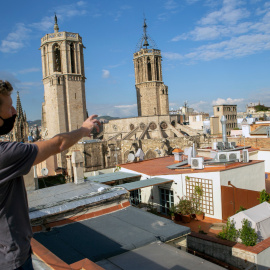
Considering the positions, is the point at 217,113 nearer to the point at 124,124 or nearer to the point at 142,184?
the point at 124,124

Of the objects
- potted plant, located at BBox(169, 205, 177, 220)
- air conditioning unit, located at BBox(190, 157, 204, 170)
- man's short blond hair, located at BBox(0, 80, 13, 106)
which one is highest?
man's short blond hair, located at BBox(0, 80, 13, 106)

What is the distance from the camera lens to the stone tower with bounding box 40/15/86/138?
34.0 meters

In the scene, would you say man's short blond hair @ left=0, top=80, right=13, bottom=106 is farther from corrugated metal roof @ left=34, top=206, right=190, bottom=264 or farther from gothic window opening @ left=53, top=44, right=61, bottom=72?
gothic window opening @ left=53, top=44, right=61, bottom=72

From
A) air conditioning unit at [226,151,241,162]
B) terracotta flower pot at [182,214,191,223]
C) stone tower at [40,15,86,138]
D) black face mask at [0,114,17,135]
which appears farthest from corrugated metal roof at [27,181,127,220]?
stone tower at [40,15,86,138]

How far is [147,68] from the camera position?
44.9 metres

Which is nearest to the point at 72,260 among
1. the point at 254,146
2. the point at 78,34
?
the point at 254,146

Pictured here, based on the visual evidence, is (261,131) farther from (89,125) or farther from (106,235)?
(89,125)

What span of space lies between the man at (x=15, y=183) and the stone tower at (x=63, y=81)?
32975 mm

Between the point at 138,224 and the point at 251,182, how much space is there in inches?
304

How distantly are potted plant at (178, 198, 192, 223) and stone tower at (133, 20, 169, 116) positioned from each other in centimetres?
3379

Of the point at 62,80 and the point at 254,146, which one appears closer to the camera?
the point at 254,146

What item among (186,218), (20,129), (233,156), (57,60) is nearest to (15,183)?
(186,218)

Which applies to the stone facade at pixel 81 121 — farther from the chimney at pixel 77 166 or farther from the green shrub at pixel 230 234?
the green shrub at pixel 230 234

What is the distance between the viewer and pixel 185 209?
36.0 feet
